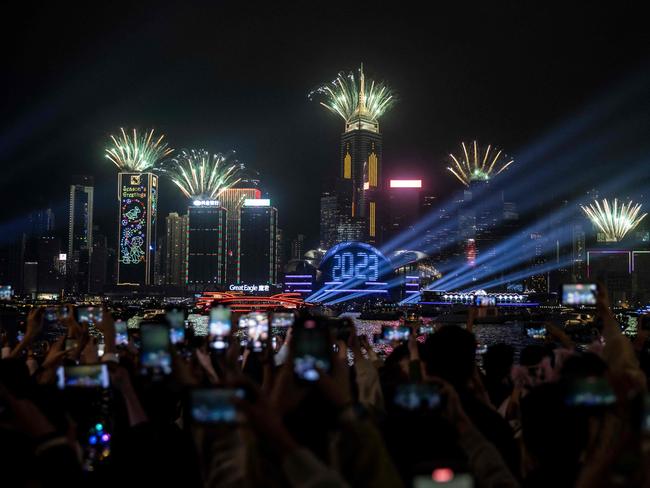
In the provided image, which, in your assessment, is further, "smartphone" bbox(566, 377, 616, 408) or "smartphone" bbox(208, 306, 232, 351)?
"smartphone" bbox(208, 306, 232, 351)

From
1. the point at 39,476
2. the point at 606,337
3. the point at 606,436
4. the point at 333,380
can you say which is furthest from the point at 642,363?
the point at 39,476

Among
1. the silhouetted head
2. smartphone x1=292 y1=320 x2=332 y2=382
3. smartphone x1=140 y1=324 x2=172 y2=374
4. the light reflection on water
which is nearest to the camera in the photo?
smartphone x1=292 y1=320 x2=332 y2=382

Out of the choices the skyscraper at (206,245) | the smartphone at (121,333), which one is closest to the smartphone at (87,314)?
the smartphone at (121,333)

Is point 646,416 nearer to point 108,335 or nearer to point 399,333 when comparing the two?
point 108,335

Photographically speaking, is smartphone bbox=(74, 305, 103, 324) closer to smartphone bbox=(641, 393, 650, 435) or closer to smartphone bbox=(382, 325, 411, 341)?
smartphone bbox=(382, 325, 411, 341)

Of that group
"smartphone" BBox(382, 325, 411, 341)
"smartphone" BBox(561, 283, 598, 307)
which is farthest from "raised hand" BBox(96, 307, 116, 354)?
"smartphone" BBox(561, 283, 598, 307)

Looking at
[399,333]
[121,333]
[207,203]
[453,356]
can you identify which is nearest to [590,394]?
[453,356]
